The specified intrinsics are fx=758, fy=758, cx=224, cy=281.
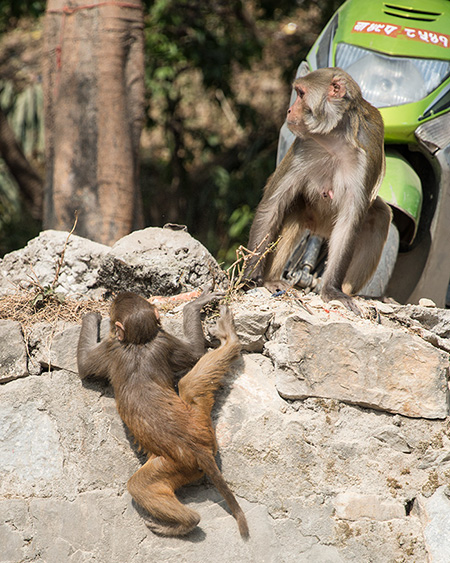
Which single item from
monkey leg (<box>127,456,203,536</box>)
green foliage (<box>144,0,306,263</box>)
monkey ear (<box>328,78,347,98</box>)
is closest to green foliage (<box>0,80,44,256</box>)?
green foliage (<box>144,0,306,263</box>)

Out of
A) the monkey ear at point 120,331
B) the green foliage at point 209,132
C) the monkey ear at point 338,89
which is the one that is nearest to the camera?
the monkey ear at point 120,331

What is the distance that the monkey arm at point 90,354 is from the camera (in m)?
3.39

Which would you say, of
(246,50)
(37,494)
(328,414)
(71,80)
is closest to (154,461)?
(37,494)

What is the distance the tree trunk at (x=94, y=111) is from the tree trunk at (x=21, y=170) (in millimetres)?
3908

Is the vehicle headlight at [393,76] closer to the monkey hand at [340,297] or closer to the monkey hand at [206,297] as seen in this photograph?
the monkey hand at [340,297]

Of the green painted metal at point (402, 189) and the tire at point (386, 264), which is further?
the tire at point (386, 264)

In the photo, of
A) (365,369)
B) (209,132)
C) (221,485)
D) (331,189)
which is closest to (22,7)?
(209,132)

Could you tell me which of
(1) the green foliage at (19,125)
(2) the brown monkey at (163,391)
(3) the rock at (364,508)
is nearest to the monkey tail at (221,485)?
(2) the brown monkey at (163,391)

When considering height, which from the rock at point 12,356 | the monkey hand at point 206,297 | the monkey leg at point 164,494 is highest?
the monkey hand at point 206,297

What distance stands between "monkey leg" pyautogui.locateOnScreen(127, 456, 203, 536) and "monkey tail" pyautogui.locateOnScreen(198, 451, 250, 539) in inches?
3.4

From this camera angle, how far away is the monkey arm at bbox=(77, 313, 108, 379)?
3387 mm

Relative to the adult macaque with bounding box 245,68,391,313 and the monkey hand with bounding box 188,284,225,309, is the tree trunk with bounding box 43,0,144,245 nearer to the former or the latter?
the adult macaque with bounding box 245,68,391,313

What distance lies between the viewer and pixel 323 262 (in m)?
5.02

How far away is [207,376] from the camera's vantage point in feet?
11.0
